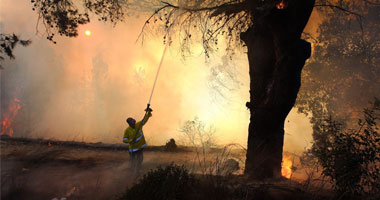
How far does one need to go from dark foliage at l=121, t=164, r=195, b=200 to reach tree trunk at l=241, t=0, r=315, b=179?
202 cm

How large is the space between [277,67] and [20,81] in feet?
136

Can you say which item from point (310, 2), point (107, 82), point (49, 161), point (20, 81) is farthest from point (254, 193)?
point (20, 81)

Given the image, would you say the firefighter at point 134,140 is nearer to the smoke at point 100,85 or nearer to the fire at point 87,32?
the smoke at point 100,85

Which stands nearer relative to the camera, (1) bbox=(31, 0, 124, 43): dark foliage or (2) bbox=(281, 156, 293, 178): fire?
(1) bbox=(31, 0, 124, 43): dark foliage

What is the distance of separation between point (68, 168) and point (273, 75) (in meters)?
6.77

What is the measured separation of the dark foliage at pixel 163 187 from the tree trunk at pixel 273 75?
2.02 metres

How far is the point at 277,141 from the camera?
214 inches

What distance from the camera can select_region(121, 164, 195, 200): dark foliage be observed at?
3781mm

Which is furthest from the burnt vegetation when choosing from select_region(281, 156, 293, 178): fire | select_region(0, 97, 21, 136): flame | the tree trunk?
select_region(0, 97, 21, 136): flame

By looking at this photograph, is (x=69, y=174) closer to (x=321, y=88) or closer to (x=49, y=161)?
(x=49, y=161)

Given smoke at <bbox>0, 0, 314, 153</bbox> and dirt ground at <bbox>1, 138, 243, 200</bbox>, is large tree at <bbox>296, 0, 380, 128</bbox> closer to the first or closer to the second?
dirt ground at <bbox>1, 138, 243, 200</bbox>

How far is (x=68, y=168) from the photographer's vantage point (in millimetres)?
7312

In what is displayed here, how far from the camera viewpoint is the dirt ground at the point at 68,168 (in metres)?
5.64

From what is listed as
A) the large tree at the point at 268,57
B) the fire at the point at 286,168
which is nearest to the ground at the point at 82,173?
the large tree at the point at 268,57
